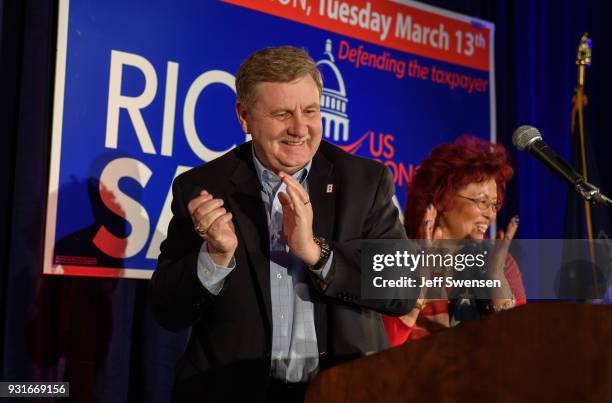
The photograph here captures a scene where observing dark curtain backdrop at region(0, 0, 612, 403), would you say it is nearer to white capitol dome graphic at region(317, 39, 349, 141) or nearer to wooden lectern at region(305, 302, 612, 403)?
white capitol dome graphic at region(317, 39, 349, 141)

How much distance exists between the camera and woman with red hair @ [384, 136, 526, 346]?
2744mm

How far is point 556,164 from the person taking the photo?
5.83 ft

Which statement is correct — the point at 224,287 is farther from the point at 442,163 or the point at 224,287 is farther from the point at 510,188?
the point at 510,188

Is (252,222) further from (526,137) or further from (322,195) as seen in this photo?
(526,137)

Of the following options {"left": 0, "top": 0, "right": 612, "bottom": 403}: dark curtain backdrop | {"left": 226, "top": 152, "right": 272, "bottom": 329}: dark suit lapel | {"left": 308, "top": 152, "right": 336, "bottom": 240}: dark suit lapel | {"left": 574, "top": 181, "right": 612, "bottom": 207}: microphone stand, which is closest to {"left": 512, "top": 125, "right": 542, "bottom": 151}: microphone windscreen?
{"left": 574, "top": 181, "right": 612, "bottom": 207}: microphone stand

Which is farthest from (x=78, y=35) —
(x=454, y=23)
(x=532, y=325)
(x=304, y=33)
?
(x=532, y=325)

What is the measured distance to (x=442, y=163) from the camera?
2.97m

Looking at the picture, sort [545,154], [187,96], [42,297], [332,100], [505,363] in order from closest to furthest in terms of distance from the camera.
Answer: [505,363] → [545,154] → [42,297] → [187,96] → [332,100]

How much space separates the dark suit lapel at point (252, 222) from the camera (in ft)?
5.97

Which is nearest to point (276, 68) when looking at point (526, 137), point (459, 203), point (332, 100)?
point (526, 137)

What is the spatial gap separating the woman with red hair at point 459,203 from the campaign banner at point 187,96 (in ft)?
2.33

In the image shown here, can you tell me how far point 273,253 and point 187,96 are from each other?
56.7 inches

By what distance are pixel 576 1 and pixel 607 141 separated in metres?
0.85

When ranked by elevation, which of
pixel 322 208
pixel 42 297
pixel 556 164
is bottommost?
pixel 42 297
